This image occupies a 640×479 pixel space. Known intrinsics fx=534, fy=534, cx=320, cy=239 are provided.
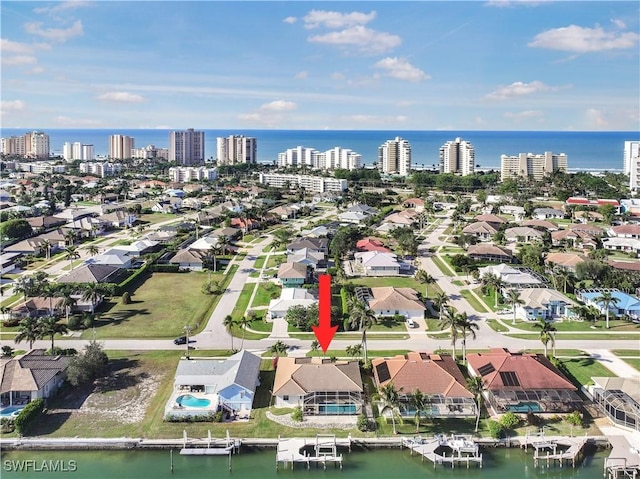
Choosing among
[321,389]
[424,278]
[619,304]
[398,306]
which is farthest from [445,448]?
[424,278]

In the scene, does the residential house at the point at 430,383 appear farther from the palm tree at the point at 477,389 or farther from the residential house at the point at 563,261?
the residential house at the point at 563,261

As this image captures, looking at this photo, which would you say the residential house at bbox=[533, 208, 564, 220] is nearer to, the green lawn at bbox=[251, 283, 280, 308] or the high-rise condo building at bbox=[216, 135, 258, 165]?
the green lawn at bbox=[251, 283, 280, 308]

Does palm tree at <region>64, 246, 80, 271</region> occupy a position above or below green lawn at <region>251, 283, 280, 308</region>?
above

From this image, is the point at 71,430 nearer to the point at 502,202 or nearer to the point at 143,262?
the point at 143,262

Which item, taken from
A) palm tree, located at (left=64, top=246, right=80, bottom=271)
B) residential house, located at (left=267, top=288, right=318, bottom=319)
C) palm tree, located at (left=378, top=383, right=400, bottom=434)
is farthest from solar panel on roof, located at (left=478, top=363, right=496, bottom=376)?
palm tree, located at (left=64, top=246, right=80, bottom=271)

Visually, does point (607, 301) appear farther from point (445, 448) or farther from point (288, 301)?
point (288, 301)

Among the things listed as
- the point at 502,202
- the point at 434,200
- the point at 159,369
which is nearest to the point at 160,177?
the point at 434,200
